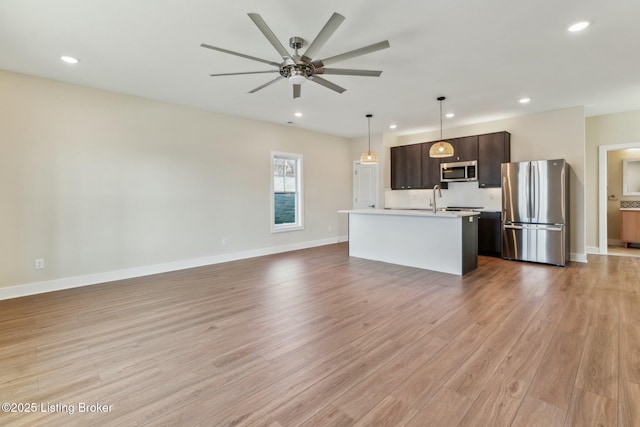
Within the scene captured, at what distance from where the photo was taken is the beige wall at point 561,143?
5.37m

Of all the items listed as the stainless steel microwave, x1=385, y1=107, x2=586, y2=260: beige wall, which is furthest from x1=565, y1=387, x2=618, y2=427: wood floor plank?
the stainless steel microwave

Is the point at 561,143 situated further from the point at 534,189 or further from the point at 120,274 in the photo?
the point at 120,274

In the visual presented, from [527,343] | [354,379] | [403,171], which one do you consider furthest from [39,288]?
[403,171]

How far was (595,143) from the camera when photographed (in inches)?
236

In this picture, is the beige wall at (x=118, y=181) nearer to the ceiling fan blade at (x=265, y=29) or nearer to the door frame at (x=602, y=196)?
the ceiling fan blade at (x=265, y=29)

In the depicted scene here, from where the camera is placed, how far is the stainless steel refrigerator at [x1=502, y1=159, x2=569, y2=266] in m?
5.05

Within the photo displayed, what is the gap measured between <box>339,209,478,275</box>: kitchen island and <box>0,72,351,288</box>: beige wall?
207cm

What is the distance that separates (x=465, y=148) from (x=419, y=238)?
8.93 feet

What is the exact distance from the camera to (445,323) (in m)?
2.84

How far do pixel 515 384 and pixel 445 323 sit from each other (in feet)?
3.04

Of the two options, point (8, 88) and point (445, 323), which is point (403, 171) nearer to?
point (445, 323)

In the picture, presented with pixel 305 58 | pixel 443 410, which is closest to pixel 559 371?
pixel 443 410

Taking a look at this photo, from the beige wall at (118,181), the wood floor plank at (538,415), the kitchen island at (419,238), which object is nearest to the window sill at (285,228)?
the beige wall at (118,181)

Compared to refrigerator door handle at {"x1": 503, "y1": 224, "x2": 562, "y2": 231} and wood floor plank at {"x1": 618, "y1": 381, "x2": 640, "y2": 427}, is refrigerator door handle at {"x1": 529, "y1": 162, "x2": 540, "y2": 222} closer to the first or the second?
refrigerator door handle at {"x1": 503, "y1": 224, "x2": 562, "y2": 231}
